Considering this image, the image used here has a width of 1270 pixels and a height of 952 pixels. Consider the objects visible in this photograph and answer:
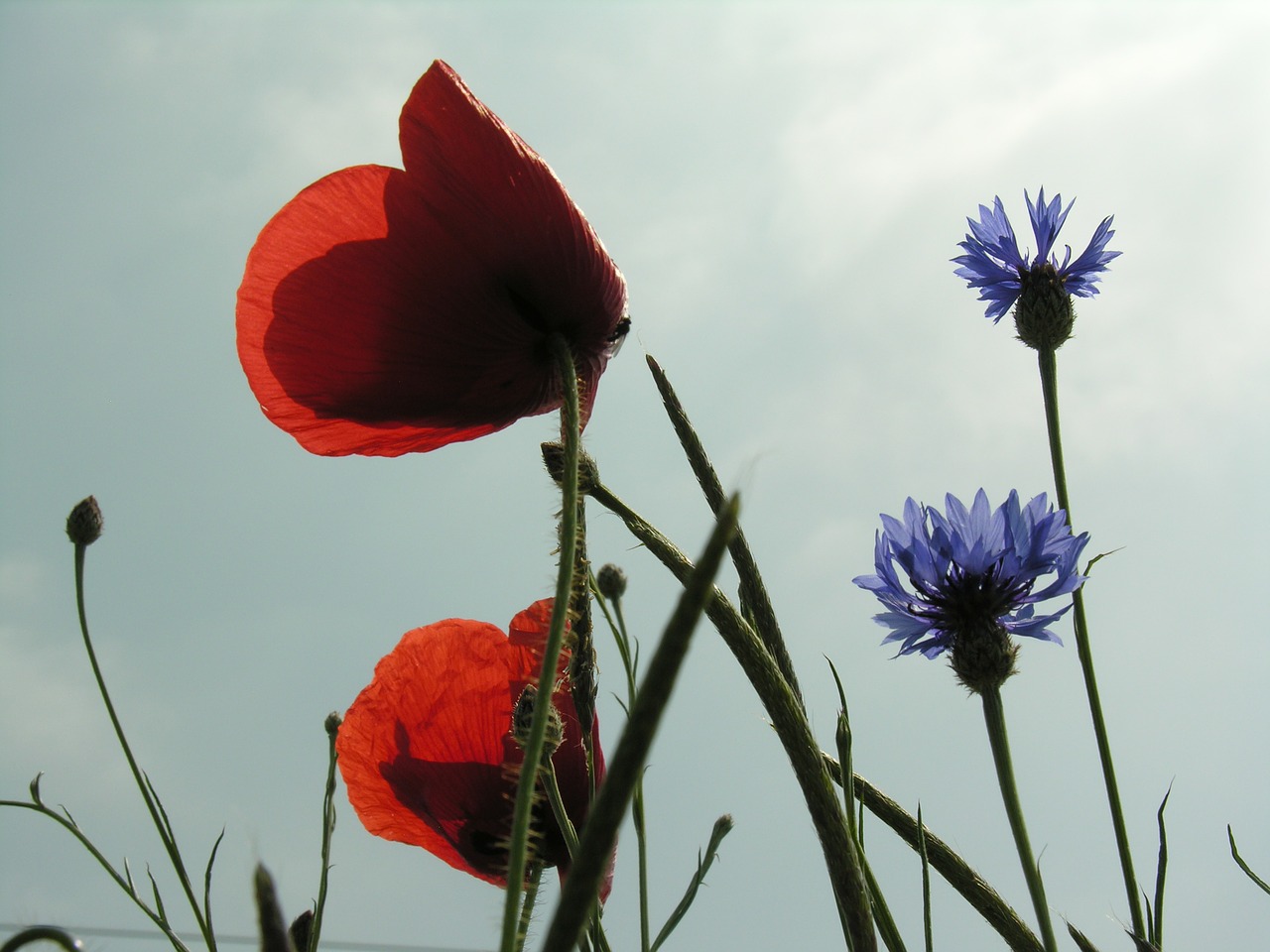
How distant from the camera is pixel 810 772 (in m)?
0.31

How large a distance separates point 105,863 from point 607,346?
0.40m

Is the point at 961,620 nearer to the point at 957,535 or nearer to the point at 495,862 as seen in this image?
the point at 957,535

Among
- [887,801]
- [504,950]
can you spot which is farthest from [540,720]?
[887,801]

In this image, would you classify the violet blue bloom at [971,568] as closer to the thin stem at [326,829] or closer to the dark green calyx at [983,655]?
the dark green calyx at [983,655]

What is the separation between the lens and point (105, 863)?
0.56 meters

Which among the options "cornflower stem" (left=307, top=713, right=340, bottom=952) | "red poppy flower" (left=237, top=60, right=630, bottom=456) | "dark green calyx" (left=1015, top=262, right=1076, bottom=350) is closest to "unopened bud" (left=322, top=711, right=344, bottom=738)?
"cornflower stem" (left=307, top=713, right=340, bottom=952)

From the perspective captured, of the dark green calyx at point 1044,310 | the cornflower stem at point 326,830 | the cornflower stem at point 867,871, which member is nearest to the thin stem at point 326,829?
the cornflower stem at point 326,830

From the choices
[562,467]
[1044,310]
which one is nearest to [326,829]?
[562,467]

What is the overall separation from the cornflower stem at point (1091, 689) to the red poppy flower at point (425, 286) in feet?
0.95

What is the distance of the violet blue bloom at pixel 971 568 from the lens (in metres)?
0.46

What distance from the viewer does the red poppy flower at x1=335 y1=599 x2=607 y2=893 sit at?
524 millimetres

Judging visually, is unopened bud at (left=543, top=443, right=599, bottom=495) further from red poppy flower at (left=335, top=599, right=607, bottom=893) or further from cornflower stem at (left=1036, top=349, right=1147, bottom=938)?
cornflower stem at (left=1036, top=349, right=1147, bottom=938)

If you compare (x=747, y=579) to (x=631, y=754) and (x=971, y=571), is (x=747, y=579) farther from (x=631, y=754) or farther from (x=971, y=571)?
(x=631, y=754)

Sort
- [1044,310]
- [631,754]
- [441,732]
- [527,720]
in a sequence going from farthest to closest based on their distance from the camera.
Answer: [1044,310] < [441,732] < [527,720] < [631,754]
